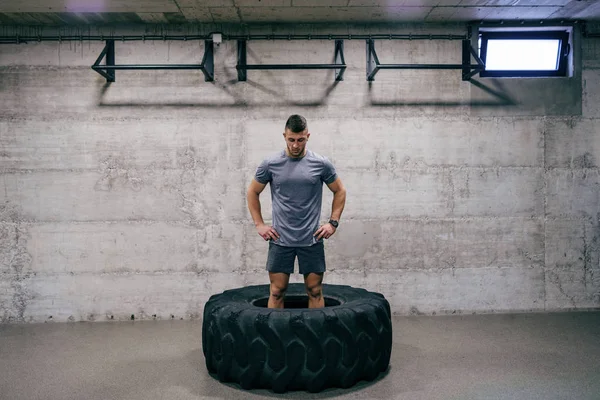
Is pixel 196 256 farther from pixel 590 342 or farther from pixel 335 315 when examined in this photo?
pixel 590 342

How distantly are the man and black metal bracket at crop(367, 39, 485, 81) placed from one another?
159 cm

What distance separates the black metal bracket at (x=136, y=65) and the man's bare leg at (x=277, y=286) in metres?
2.03

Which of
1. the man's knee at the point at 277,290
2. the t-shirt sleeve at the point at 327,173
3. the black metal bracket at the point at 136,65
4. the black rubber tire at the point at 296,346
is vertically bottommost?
the black rubber tire at the point at 296,346

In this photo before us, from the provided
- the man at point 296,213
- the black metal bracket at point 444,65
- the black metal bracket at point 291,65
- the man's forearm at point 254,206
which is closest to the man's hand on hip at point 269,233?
the man at point 296,213

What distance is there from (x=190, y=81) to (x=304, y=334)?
8.92ft

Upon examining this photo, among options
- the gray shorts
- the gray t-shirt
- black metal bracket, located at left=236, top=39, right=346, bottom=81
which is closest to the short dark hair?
the gray t-shirt

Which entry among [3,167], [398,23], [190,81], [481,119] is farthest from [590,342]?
[3,167]

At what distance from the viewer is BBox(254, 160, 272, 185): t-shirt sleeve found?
3026 mm

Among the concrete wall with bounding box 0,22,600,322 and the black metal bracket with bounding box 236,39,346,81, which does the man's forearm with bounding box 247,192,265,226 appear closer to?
the concrete wall with bounding box 0,22,600,322

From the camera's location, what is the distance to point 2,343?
3.74 meters

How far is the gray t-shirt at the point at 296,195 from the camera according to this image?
9.67 feet

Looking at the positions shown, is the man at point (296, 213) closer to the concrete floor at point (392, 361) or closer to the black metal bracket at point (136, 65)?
the concrete floor at point (392, 361)

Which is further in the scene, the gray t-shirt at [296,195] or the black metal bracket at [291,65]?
the black metal bracket at [291,65]

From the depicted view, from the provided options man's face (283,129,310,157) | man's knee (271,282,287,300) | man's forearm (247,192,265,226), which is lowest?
man's knee (271,282,287,300)
